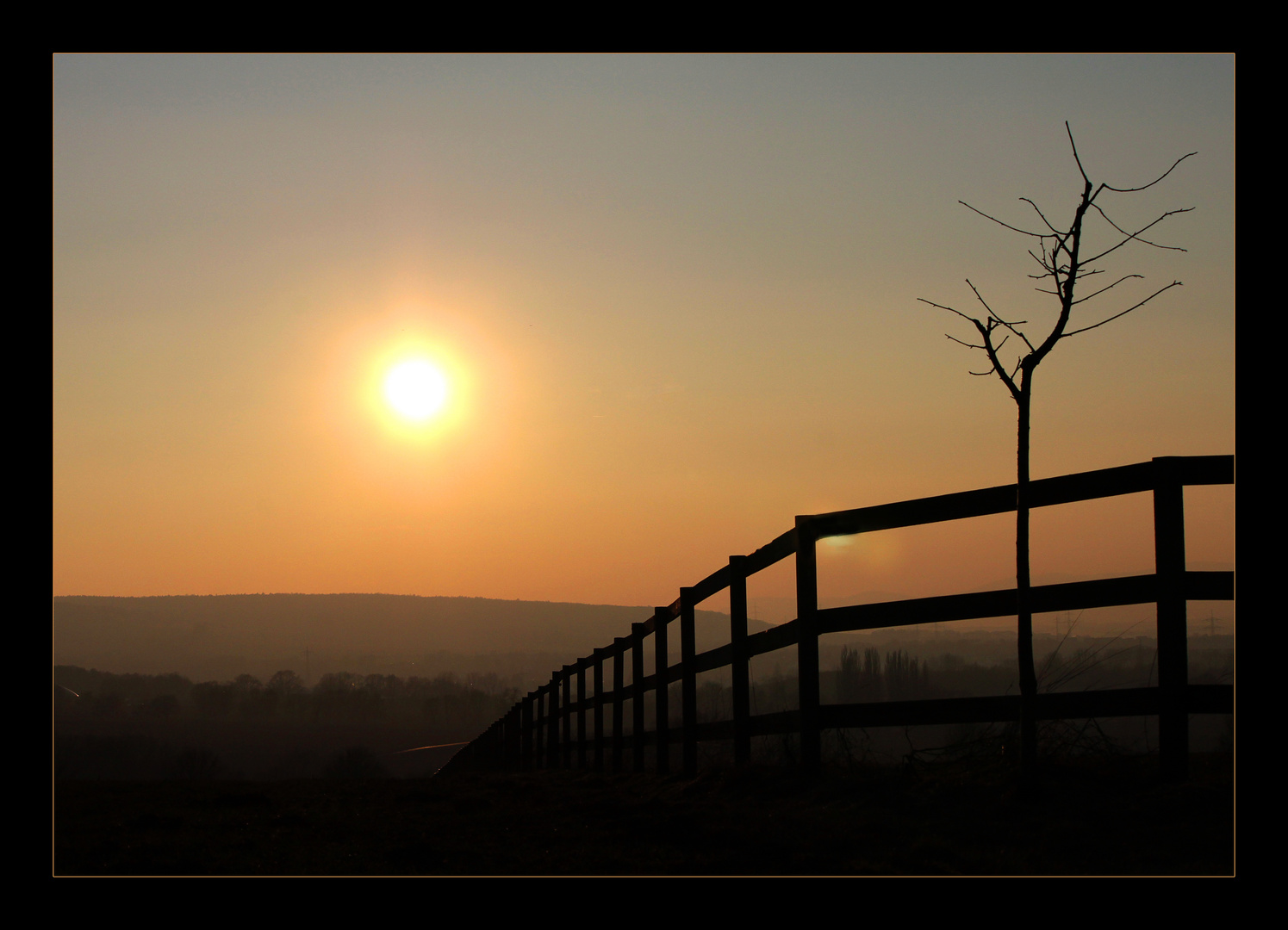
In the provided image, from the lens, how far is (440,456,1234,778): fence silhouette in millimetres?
5188

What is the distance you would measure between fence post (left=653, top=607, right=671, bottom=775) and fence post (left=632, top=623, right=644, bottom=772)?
2.83 ft

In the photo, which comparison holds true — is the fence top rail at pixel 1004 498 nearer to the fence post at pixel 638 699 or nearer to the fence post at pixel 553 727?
the fence post at pixel 638 699

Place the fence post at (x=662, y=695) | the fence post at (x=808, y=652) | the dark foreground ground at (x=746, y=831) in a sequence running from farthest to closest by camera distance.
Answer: the fence post at (x=662, y=695)
the fence post at (x=808, y=652)
the dark foreground ground at (x=746, y=831)

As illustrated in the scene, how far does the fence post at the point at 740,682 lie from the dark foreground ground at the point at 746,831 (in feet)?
0.83

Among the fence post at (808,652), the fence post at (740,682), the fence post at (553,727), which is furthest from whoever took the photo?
the fence post at (553,727)

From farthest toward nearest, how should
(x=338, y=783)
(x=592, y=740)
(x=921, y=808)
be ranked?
(x=592, y=740) < (x=338, y=783) < (x=921, y=808)

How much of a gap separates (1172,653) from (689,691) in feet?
14.5

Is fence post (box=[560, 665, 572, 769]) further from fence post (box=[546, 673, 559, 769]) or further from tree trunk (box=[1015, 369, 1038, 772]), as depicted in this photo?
tree trunk (box=[1015, 369, 1038, 772])

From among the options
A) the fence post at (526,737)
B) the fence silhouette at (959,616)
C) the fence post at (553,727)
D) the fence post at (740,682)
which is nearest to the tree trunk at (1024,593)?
the fence silhouette at (959,616)

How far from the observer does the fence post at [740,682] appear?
762 centimetres
